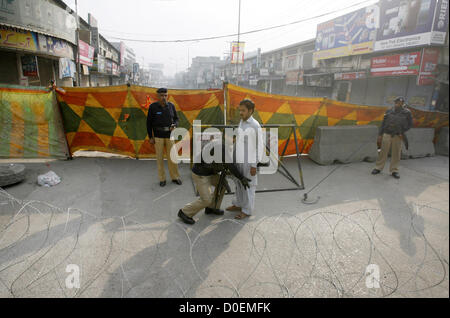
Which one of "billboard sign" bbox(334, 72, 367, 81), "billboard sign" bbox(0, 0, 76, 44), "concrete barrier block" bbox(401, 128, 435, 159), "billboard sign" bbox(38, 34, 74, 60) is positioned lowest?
"concrete barrier block" bbox(401, 128, 435, 159)

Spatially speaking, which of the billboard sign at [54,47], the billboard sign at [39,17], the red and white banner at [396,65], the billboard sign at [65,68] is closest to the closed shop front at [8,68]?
the billboard sign at [54,47]

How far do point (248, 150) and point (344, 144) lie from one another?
5189mm

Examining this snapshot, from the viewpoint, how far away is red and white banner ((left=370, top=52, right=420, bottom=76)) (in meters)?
16.7

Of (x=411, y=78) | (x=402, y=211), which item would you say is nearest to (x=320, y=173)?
(x=402, y=211)

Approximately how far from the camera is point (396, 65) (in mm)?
18328

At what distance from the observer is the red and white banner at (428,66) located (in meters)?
15.6

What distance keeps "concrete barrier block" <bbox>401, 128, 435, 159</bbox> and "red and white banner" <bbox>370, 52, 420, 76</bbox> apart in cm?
995

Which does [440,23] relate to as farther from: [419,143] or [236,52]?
[236,52]

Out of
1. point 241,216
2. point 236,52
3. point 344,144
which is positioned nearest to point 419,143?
point 344,144

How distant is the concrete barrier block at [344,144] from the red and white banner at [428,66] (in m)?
11.2

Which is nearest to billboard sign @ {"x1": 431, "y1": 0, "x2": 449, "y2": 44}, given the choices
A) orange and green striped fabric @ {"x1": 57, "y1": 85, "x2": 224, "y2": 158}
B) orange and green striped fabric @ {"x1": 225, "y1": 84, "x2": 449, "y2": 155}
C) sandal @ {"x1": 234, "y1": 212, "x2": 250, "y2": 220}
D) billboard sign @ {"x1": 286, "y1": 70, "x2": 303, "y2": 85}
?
orange and green striped fabric @ {"x1": 225, "y1": 84, "x2": 449, "y2": 155}
